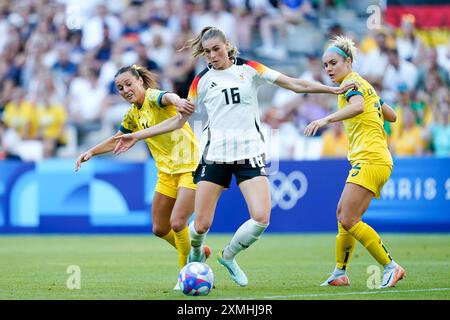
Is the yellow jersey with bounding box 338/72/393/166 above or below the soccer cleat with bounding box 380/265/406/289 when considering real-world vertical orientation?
above

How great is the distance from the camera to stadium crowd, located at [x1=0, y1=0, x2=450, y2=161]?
1948 cm

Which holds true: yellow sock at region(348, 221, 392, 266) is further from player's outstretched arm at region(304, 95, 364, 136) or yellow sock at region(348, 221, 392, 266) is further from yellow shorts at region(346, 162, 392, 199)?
player's outstretched arm at region(304, 95, 364, 136)

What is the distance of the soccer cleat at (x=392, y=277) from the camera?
31.6 feet

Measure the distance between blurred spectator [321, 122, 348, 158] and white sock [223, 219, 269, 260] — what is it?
907 cm

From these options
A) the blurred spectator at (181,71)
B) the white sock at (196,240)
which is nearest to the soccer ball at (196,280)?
the white sock at (196,240)

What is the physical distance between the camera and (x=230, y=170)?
962 centimetres

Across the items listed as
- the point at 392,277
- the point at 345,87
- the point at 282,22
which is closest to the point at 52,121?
the point at 282,22

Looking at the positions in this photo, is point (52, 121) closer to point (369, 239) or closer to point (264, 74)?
point (264, 74)

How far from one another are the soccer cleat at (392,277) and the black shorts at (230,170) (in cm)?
161

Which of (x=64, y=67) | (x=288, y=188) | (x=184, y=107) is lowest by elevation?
(x=288, y=188)

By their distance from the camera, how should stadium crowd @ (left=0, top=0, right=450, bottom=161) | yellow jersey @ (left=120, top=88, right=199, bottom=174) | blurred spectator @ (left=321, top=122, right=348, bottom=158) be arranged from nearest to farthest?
yellow jersey @ (left=120, top=88, right=199, bottom=174), blurred spectator @ (left=321, top=122, right=348, bottom=158), stadium crowd @ (left=0, top=0, right=450, bottom=161)

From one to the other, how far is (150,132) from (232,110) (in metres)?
0.86

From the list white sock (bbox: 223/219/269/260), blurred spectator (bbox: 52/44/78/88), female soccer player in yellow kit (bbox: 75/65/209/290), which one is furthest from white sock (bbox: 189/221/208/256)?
blurred spectator (bbox: 52/44/78/88)
